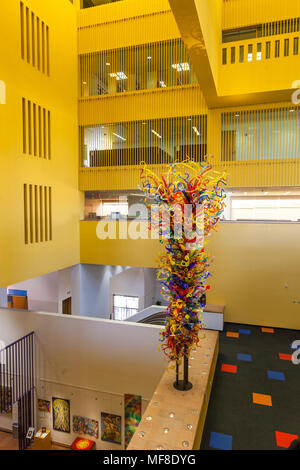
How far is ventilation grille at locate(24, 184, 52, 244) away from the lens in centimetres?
828

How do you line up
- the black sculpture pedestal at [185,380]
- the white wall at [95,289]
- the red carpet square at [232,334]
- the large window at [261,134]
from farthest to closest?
1. the white wall at [95,289]
2. the large window at [261,134]
3. the red carpet square at [232,334]
4. the black sculpture pedestal at [185,380]

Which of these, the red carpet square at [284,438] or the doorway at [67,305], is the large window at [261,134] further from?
the doorway at [67,305]

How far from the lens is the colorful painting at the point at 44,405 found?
27.4 feet

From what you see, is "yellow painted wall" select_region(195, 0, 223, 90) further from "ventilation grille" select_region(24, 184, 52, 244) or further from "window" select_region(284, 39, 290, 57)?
"ventilation grille" select_region(24, 184, 52, 244)

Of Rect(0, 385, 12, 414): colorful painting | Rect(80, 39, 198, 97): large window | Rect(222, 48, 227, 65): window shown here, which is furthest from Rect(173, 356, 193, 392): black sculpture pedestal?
Rect(80, 39, 198, 97): large window

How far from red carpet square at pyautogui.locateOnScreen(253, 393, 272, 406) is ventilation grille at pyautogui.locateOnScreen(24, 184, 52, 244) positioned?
253 inches

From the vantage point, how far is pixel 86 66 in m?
10.3

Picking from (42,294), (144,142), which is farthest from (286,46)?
(42,294)

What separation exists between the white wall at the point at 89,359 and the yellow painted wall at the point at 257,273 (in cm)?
295

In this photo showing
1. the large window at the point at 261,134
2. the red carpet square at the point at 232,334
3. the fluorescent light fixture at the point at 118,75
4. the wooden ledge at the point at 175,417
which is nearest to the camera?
the wooden ledge at the point at 175,417

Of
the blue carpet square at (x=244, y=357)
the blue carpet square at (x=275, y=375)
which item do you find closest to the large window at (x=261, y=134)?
the blue carpet square at (x=244, y=357)

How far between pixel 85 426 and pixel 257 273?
6097 mm

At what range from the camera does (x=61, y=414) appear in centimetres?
834
